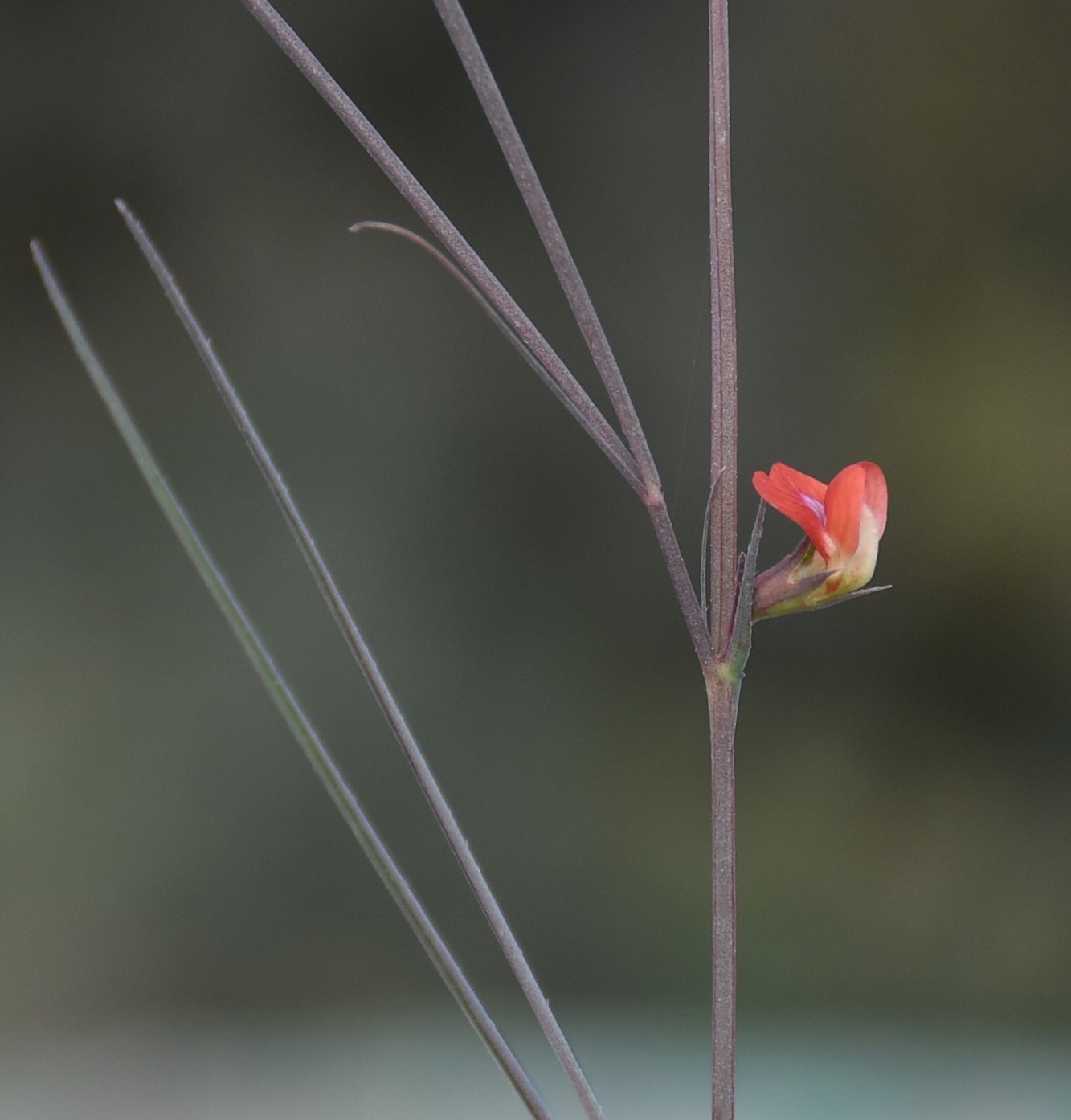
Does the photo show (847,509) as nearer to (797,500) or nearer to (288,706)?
(797,500)

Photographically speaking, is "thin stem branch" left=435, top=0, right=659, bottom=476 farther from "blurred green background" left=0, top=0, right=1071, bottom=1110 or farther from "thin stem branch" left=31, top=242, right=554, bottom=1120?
"blurred green background" left=0, top=0, right=1071, bottom=1110

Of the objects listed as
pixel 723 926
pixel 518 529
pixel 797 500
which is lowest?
pixel 723 926

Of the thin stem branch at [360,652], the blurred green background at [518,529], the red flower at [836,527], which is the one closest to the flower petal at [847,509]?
the red flower at [836,527]

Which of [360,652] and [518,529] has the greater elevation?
[518,529]

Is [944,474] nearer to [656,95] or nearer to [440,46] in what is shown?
[656,95]

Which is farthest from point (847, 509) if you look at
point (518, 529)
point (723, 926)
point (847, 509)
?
point (518, 529)

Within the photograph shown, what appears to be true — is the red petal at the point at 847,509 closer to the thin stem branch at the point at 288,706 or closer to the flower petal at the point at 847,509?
the flower petal at the point at 847,509
